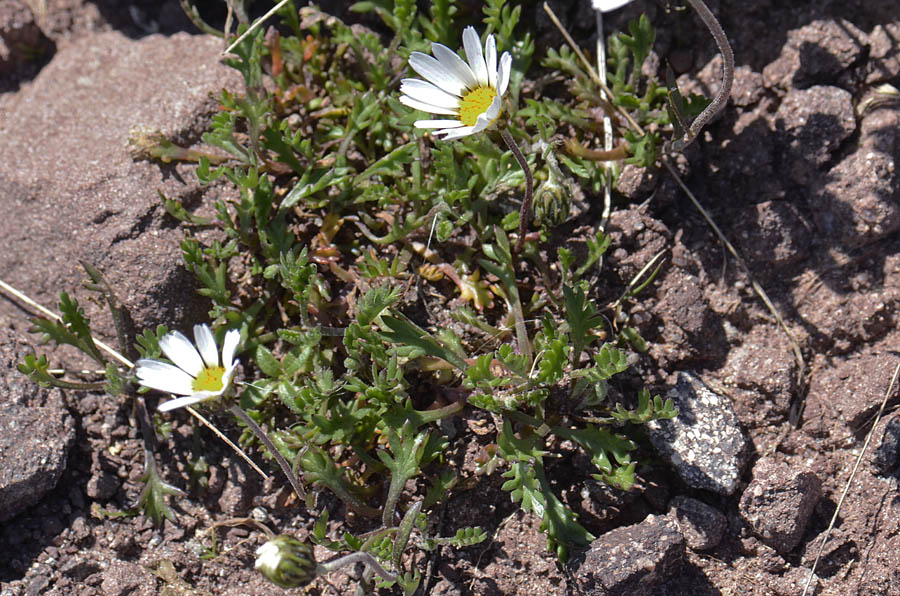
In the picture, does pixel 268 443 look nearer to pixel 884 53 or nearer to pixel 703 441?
pixel 703 441

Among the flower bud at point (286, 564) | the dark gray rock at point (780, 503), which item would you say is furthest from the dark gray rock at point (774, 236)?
the flower bud at point (286, 564)

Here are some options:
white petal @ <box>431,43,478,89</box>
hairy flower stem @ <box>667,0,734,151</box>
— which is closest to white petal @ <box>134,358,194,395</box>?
white petal @ <box>431,43,478,89</box>

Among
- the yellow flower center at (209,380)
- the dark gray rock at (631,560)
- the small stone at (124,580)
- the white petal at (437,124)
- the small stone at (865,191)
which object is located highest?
the white petal at (437,124)

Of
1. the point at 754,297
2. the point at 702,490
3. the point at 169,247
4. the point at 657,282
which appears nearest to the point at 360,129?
the point at 169,247

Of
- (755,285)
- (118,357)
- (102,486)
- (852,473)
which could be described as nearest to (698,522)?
(852,473)

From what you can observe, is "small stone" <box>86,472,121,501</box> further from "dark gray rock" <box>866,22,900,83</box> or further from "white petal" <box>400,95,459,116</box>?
"dark gray rock" <box>866,22,900,83</box>

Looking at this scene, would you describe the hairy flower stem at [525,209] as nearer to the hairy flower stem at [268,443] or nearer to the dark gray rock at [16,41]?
the hairy flower stem at [268,443]

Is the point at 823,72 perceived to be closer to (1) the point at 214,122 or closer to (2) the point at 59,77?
(1) the point at 214,122
